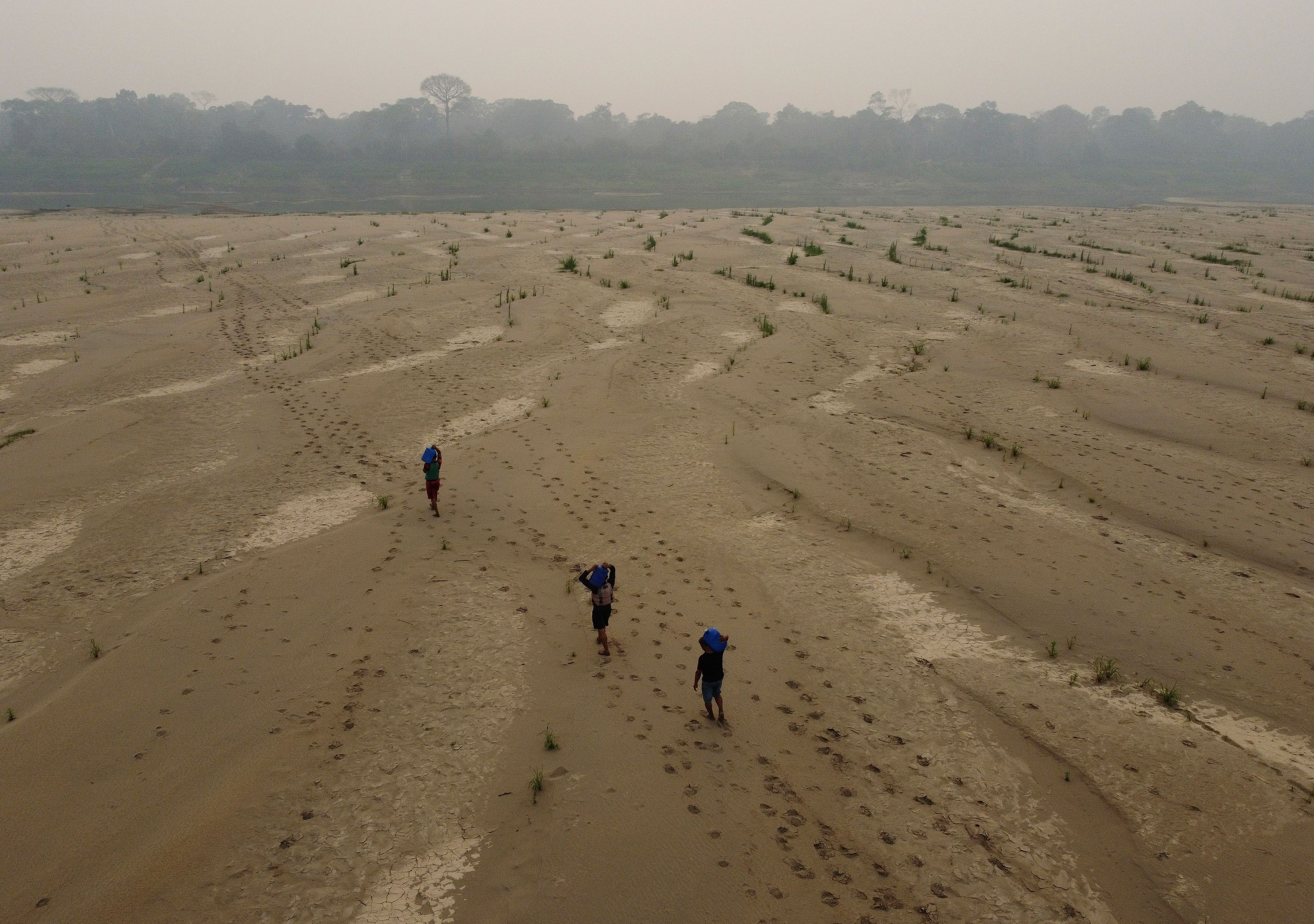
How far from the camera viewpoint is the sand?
5012 mm

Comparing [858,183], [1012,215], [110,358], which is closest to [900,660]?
[110,358]

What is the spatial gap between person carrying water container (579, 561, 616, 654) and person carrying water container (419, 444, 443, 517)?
3189 mm

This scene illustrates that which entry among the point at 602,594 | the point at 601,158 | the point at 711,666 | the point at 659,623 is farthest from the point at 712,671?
the point at 601,158

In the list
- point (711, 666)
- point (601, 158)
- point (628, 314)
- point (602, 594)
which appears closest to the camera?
point (711, 666)

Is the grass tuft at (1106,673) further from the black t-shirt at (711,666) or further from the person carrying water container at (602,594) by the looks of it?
the person carrying water container at (602,594)

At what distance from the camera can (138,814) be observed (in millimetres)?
5285

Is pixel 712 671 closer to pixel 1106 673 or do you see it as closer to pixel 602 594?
pixel 602 594

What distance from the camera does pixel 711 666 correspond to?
232 inches

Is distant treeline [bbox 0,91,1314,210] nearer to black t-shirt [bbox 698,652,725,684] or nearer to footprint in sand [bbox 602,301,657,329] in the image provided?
footprint in sand [bbox 602,301,657,329]

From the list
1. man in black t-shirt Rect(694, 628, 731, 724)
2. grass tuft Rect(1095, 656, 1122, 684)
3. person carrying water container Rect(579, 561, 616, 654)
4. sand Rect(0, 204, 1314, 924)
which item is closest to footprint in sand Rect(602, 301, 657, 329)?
sand Rect(0, 204, 1314, 924)

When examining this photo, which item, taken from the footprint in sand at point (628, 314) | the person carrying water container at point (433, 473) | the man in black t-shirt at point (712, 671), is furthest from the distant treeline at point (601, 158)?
the man in black t-shirt at point (712, 671)

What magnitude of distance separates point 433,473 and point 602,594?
11.6 ft

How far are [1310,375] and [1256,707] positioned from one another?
449 inches

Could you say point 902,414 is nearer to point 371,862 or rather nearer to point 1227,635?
point 1227,635
